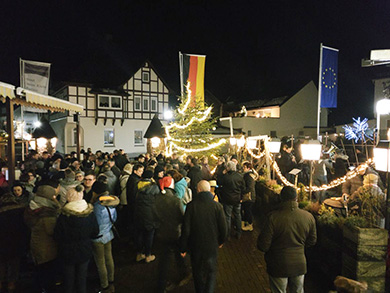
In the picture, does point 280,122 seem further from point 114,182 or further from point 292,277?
point 292,277

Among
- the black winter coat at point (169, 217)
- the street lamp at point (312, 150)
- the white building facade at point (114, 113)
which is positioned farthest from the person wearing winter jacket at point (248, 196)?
the white building facade at point (114, 113)

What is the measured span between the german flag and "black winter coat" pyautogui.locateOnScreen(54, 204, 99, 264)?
12269 millimetres

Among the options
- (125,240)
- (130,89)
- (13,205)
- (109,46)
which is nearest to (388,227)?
(125,240)

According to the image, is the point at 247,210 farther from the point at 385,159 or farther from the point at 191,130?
the point at 191,130

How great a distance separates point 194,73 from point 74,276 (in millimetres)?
13086

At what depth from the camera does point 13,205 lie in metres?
4.53

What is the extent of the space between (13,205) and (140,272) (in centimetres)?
269

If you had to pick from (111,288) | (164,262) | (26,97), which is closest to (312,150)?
(164,262)

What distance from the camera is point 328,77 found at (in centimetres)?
1130

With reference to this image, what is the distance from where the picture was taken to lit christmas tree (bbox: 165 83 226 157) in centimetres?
1501

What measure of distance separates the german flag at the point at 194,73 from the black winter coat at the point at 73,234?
40.3 feet

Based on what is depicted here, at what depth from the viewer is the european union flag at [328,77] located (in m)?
11.1

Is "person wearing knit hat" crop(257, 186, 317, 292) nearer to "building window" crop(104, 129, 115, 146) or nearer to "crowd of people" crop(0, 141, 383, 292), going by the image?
"crowd of people" crop(0, 141, 383, 292)

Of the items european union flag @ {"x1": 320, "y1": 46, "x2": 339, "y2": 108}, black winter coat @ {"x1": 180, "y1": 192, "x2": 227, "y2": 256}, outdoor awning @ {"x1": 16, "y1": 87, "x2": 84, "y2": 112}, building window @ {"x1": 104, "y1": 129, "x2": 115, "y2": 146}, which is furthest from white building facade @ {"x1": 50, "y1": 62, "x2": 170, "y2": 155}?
black winter coat @ {"x1": 180, "y1": 192, "x2": 227, "y2": 256}
